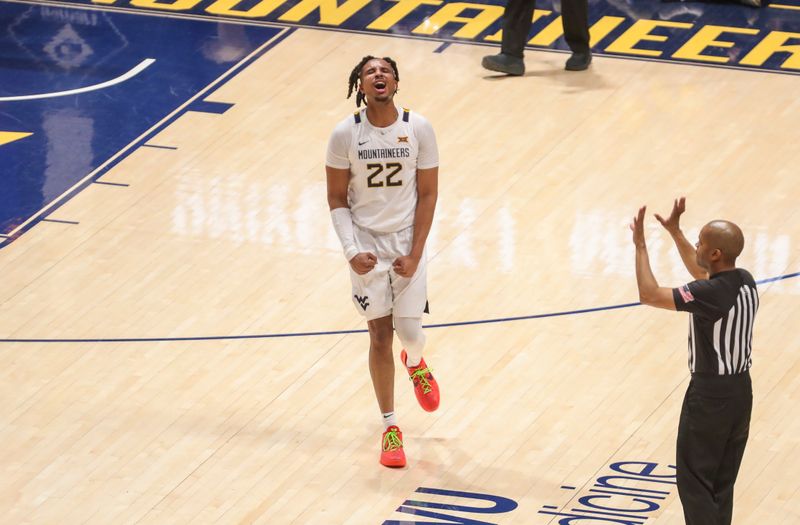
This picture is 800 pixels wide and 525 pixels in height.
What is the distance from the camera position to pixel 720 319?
694 cm

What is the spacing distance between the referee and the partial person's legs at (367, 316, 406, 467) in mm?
1724

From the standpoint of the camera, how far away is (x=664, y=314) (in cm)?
994

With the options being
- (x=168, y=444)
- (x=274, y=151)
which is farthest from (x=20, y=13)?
(x=168, y=444)

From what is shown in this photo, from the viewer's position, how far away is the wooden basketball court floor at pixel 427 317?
837cm

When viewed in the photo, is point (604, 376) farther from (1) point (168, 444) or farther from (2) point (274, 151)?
(2) point (274, 151)

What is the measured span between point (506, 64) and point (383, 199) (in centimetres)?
574

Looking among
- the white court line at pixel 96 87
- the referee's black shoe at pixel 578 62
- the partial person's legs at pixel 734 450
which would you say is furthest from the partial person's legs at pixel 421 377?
the white court line at pixel 96 87

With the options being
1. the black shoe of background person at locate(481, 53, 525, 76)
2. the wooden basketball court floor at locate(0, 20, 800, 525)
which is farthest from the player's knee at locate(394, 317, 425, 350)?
the black shoe of background person at locate(481, 53, 525, 76)

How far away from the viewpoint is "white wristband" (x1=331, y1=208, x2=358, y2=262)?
8.10m

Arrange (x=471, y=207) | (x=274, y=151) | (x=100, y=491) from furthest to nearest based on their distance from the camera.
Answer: (x=274, y=151)
(x=471, y=207)
(x=100, y=491)

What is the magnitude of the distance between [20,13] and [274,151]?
4.31 metres

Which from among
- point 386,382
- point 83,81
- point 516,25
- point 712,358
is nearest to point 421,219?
point 386,382

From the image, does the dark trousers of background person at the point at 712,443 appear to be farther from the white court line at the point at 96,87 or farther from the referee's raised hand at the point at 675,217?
the white court line at the point at 96,87

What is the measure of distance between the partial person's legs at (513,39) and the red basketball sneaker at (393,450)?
5.80 meters
